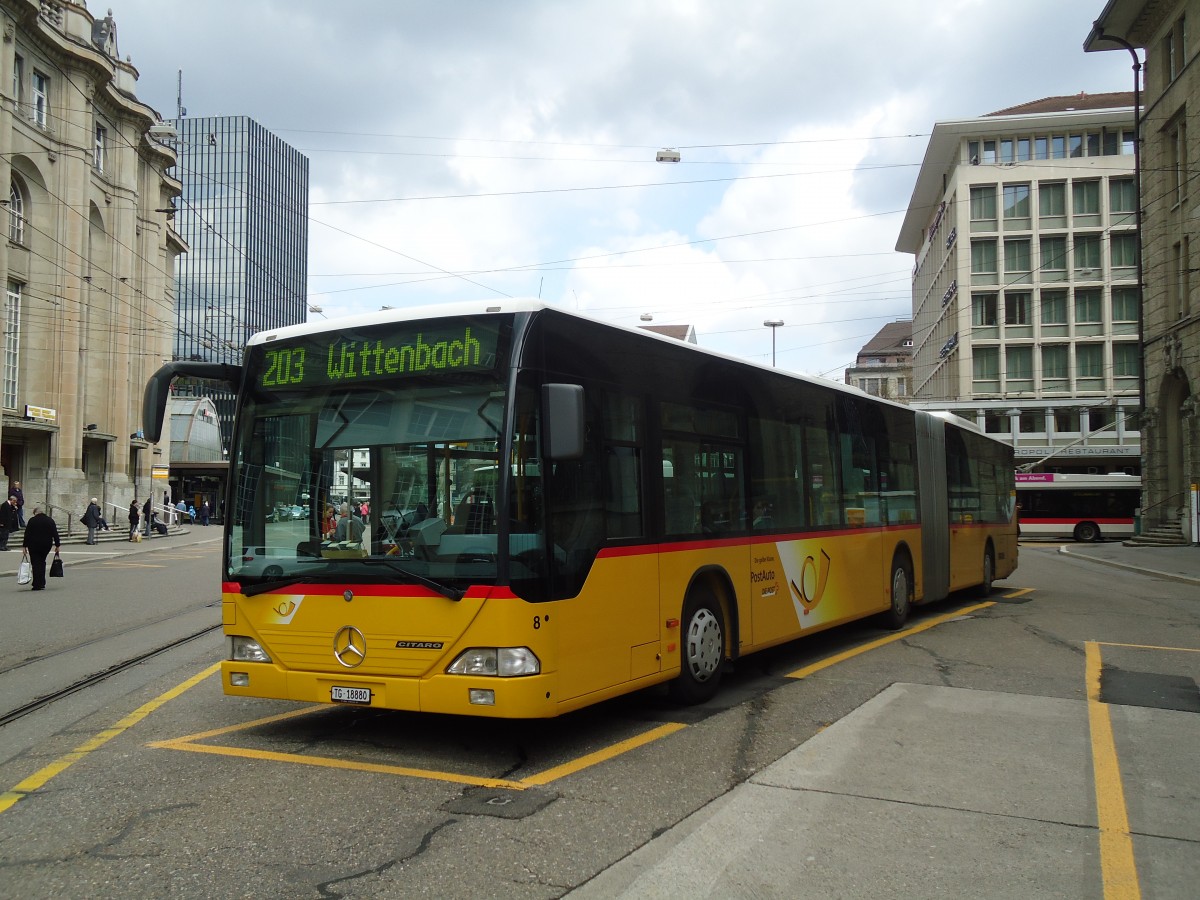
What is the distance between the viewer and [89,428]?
141ft

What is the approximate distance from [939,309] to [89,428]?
55343 mm

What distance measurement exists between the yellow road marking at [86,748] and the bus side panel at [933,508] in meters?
9.38

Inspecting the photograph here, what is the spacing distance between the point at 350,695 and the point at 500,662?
3.46 ft

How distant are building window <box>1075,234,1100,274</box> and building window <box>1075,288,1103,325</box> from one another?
3.02 feet

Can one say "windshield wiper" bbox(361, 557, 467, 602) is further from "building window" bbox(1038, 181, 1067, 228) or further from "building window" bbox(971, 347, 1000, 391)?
"building window" bbox(1038, 181, 1067, 228)

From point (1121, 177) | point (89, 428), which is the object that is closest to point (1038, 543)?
point (1121, 177)

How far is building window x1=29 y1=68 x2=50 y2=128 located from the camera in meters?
37.6

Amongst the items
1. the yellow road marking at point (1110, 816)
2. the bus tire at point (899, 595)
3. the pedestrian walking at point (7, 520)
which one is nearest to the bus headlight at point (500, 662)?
the yellow road marking at point (1110, 816)

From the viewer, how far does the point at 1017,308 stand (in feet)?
210

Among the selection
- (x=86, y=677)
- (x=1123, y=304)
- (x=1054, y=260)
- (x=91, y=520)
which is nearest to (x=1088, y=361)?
(x=1123, y=304)

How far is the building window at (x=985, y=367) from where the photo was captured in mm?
64062

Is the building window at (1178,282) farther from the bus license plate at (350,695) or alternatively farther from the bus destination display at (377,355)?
the bus license plate at (350,695)

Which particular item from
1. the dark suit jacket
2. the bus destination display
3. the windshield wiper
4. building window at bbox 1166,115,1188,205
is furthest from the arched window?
building window at bbox 1166,115,1188,205

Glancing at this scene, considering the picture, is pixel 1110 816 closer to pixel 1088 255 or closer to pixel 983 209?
pixel 983 209
